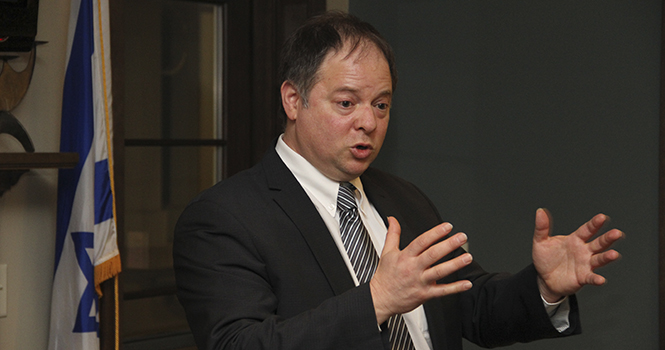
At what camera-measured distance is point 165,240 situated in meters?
2.85

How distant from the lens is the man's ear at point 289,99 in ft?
5.02

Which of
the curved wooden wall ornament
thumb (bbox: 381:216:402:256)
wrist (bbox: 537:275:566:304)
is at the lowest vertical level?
wrist (bbox: 537:275:566:304)

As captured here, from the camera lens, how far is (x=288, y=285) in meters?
1.33

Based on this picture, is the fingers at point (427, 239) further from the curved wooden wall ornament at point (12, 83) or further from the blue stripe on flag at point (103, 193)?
the curved wooden wall ornament at point (12, 83)

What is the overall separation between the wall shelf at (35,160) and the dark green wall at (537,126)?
136cm

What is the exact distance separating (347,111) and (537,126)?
121 cm

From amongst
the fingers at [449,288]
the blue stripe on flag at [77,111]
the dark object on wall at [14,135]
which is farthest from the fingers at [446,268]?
the dark object on wall at [14,135]

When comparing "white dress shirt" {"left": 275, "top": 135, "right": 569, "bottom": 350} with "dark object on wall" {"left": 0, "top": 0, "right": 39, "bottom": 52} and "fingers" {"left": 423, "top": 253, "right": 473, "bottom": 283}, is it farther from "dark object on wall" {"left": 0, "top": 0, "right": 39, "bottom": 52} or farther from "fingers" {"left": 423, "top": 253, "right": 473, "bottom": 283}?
"dark object on wall" {"left": 0, "top": 0, "right": 39, "bottom": 52}

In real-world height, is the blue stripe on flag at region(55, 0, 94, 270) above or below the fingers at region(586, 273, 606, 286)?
above

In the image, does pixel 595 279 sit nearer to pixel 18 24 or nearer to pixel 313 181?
pixel 313 181

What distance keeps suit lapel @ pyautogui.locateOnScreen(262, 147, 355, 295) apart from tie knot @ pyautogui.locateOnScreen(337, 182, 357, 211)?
0.09 m

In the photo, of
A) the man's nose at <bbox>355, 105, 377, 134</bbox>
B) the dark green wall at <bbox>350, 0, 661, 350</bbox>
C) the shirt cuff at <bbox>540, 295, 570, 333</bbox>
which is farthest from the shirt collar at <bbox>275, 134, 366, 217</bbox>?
the dark green wall at <bbox>350, 0, 661, 350</bbox>

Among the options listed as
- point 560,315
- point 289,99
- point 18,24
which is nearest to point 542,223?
point 560,315

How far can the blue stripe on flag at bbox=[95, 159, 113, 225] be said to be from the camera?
2.20 meters
